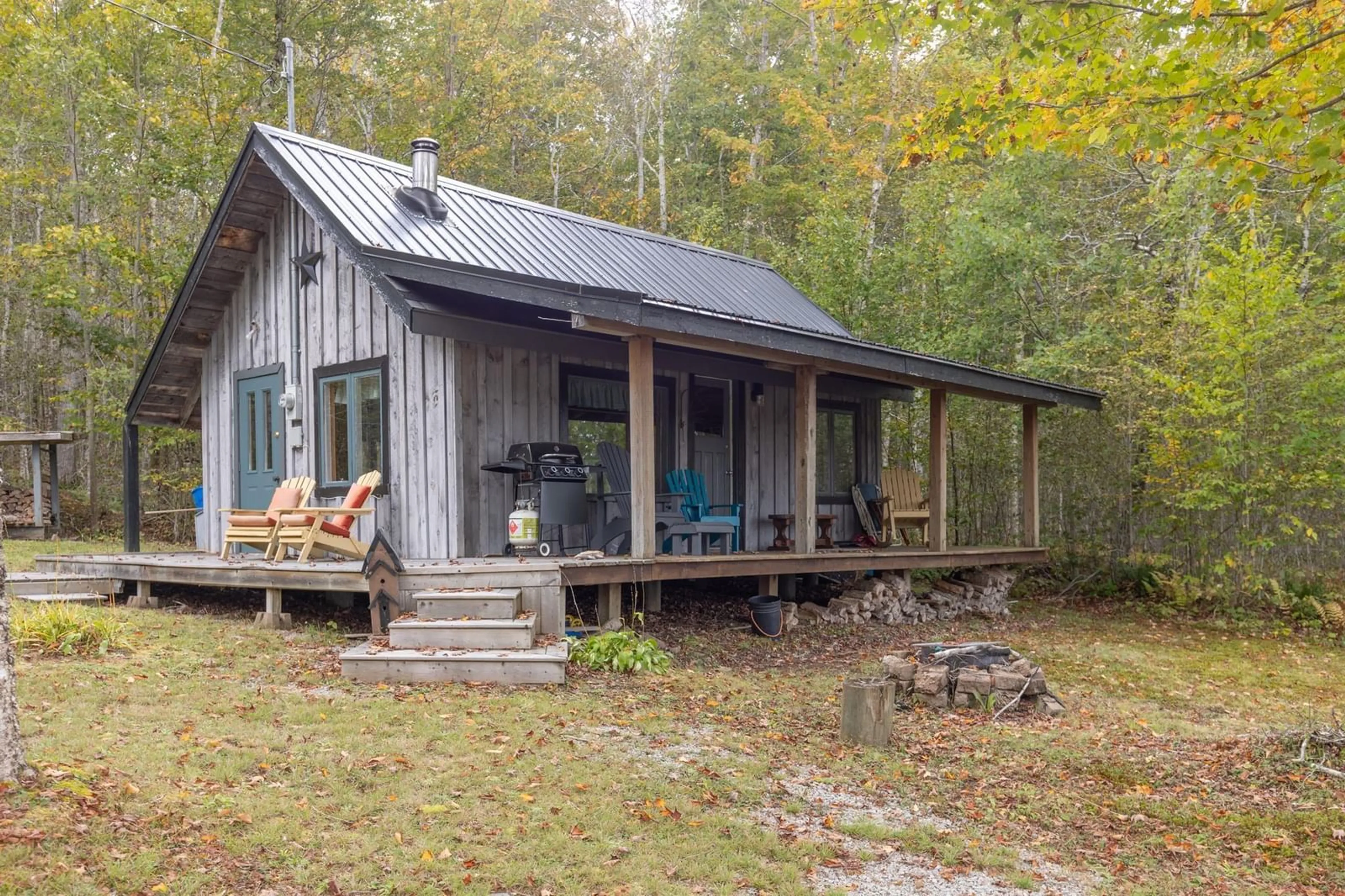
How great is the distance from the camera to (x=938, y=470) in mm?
11164

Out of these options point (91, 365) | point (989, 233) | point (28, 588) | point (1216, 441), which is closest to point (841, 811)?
point (28, 588)

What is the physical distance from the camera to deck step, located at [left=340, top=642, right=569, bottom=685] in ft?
20.0

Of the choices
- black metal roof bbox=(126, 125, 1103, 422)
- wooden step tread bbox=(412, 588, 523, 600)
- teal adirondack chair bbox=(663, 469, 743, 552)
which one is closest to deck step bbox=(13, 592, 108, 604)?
black metal roof bbox=(126, 125, 1103, 422)

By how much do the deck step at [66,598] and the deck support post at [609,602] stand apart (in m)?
4.29

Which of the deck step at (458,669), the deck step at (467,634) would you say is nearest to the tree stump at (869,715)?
the deck step at (458,669)

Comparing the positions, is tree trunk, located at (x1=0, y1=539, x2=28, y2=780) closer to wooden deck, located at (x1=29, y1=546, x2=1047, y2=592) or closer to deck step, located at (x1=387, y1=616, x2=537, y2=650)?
deck step, located at (x1=387, y1=616, x2=537, y2=650)

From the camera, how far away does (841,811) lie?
4258 millimetres

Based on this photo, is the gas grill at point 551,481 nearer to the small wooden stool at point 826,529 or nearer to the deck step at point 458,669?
the deck step at point 458,669

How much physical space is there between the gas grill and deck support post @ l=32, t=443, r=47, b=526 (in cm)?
939

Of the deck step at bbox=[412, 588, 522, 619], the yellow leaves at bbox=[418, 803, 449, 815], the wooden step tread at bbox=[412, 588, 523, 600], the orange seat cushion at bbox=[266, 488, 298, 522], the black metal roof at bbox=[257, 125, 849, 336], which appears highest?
the black metal roof at bbox=[257, 125, 849, 336]

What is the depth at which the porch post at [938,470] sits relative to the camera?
11.2m

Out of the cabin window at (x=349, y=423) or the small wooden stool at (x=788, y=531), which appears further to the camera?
the small wooden stool at (x=788, y=531)

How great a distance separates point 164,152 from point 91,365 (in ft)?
11.9

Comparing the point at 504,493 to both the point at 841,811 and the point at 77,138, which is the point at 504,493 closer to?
the point at 841,811
